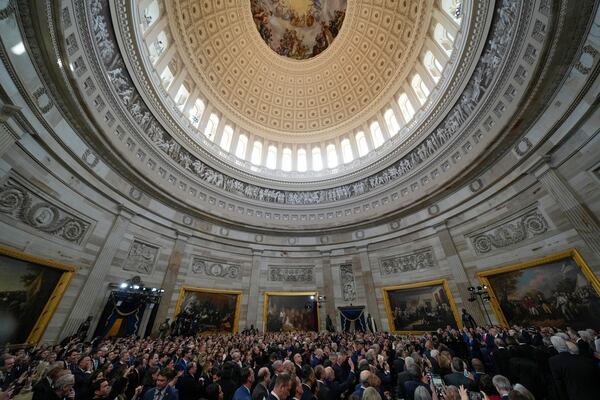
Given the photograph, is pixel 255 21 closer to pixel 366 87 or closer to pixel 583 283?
pixel 366 87

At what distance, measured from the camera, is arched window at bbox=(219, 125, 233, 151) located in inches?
904

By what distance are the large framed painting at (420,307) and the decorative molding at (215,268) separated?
35.1 feet

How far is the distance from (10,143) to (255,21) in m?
26.4

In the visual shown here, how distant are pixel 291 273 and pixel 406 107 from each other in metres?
18.6

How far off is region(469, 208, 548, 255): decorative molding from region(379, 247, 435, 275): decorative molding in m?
2.75

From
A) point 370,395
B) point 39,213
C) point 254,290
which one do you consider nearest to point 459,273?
point 370,395

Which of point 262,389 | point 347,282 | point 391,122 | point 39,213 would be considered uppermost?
point 391,122

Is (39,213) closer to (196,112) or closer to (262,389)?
(262,389)

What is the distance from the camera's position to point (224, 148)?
22.9 metres

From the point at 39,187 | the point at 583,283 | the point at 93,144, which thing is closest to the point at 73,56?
the point at 93,144

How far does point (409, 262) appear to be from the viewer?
1541 centimetres

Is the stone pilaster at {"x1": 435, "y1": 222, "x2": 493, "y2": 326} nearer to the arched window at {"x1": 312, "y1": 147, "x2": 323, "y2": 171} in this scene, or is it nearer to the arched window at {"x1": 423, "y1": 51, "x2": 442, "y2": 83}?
the arched window at {"x1": 423, "y1": 51, "x2": 442, "y2": 83}

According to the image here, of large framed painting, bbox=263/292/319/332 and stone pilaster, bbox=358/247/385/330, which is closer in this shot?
stone pilaster, bbox=358/247/385/330

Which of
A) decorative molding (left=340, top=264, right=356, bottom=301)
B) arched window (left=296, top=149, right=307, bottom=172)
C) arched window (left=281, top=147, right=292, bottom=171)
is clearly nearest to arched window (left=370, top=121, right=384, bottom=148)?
arched window (left=296, top=149, right=307, bottom=172)
